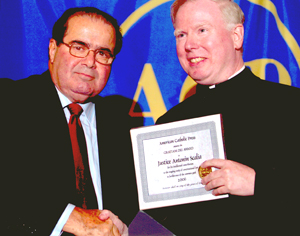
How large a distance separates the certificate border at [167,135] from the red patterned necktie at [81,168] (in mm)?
486

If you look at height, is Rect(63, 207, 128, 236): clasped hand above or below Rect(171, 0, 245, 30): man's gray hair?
below

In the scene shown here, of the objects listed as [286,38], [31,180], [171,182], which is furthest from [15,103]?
[286,38]

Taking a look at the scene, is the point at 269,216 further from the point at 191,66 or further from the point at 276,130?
the point at 191,66

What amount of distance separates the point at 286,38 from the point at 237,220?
1.53 m

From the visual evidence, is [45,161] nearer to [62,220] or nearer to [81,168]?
[81,168]

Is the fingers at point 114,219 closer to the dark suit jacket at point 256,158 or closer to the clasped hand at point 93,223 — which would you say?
the clasped hand at point 93,223

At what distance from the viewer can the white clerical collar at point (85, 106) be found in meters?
2.22

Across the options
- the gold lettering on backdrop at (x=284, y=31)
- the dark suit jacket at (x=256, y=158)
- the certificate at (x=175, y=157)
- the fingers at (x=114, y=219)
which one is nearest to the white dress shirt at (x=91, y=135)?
the fingers at (x=114, y=219)

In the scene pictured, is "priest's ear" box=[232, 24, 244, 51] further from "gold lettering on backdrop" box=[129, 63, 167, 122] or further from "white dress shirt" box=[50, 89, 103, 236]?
"white dress shirt" box=[50, 89, 103, 236]

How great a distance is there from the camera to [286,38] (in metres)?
2.64

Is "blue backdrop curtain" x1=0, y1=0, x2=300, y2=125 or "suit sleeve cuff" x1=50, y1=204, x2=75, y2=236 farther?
"blue backdrop curtain" x1=0, y1=0, x2=300, y2=125

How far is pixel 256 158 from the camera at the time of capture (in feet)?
6.08

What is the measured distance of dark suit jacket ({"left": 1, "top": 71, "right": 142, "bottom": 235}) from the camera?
1.89m

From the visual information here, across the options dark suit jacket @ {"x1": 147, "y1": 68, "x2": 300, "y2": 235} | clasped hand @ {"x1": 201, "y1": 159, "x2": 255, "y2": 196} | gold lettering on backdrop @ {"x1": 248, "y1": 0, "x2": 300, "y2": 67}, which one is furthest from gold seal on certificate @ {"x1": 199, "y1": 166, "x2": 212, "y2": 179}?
gold lettering on backdrop @ {"x1": 248, "y1": 0, "x2": 300, "y2": 67}
